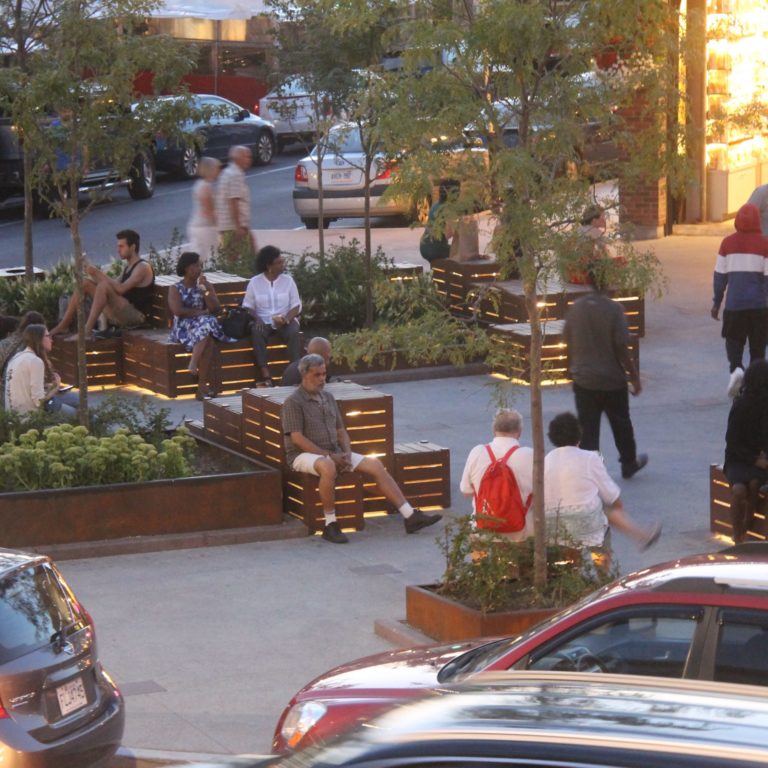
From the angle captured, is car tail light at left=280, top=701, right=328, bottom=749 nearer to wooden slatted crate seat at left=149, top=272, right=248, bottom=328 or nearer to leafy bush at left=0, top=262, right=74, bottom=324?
wooden slatted crate seat at left=149, top=272, right=248, bottom=328

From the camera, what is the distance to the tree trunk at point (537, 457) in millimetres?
9539

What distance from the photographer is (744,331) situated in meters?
16.1

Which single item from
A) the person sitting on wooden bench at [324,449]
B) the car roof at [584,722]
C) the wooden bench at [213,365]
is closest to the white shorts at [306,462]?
the person sitting on wooden bench at [324,449]

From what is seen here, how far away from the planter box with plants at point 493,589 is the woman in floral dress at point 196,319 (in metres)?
7.25

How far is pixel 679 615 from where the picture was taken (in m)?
5.89

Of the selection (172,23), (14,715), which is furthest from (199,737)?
(172,23)

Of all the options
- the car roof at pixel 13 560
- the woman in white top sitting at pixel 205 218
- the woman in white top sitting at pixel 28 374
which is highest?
the woman in white top sitting at pixel 205 218

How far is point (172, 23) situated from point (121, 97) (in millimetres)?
28374

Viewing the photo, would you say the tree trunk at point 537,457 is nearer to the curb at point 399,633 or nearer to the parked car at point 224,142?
the curb at point 399,633

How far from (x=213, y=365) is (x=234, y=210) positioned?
3.75 metres

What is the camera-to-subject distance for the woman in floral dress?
16828 millimetres

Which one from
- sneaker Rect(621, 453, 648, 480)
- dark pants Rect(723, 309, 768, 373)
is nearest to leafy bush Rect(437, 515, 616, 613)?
sneaker Rect(621, 453, 648, 480)

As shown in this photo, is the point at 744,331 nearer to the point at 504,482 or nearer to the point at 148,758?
the point at 504,482

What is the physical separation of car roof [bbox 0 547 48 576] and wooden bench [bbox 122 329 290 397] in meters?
9.37
